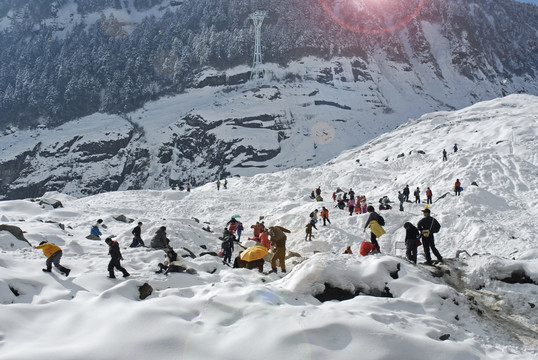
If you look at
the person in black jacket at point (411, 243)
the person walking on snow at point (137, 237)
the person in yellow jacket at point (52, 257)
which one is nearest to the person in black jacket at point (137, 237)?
the person walking on snow at point (137, 237)

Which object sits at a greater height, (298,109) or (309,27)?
(309,27)

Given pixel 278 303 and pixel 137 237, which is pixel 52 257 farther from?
pixel 278 303

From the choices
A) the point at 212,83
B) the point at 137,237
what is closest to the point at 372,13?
the point at 212,83

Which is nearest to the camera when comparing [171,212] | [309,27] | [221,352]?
[221,352]

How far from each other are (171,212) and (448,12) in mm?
133173

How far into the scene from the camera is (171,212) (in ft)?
94.4

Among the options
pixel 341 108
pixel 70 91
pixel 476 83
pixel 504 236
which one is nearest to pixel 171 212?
pixel 504 236

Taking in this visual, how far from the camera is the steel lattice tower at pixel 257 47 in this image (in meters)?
97.1

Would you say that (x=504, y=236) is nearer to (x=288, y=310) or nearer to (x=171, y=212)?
(x=288, y=310)

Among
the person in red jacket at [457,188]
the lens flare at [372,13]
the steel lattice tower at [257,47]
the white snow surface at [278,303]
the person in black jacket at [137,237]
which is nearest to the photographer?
the white snow surface at [278,303]

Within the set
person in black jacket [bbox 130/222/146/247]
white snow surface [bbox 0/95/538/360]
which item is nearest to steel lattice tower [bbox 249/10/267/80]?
white snow surface [bbox 0/95/538/360]

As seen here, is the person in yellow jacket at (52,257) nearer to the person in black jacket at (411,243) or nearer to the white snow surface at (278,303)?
the white snow surface at (278,303)

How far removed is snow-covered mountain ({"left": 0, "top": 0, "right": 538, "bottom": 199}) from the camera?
273ft

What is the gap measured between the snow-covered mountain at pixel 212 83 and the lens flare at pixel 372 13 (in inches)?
39.1
